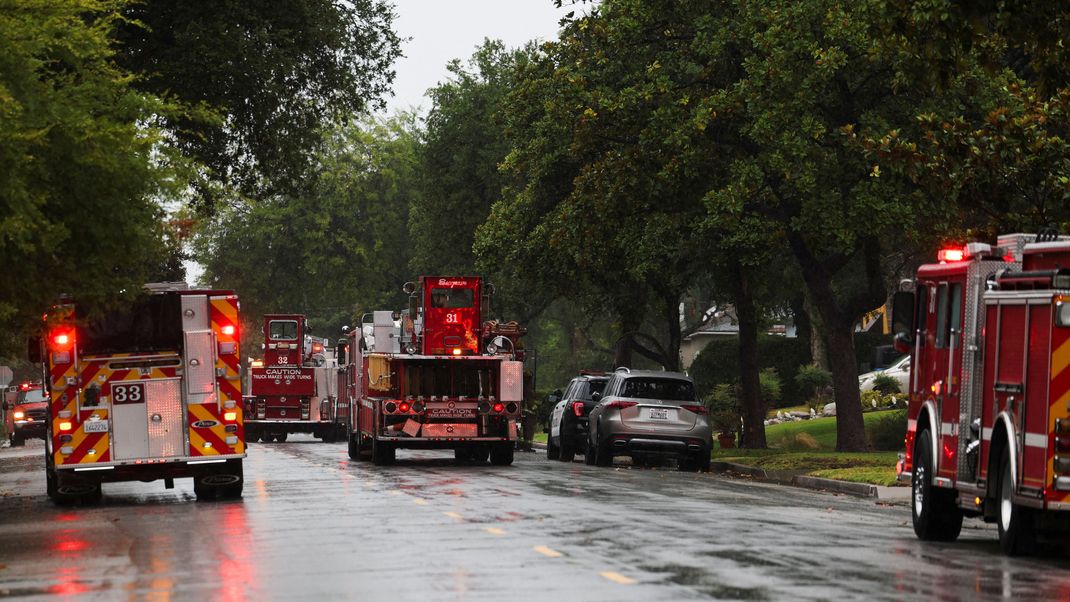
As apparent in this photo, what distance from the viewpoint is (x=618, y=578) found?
1242 centimetres

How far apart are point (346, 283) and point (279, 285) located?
164 inches

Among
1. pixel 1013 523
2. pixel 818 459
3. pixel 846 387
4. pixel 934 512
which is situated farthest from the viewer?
pixel 846 387

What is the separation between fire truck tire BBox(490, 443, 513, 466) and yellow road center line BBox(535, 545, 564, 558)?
1796 centimetres

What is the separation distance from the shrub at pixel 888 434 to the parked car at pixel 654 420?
6.97 metres

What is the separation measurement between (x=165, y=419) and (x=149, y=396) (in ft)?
1.23

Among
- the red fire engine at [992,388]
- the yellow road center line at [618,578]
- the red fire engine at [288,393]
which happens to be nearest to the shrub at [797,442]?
the red fire engine at [288,393]

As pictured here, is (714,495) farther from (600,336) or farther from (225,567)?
(600,336)

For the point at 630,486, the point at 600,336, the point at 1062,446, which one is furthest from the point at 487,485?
the point at 600,336

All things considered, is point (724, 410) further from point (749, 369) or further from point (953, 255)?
point (953, 255)

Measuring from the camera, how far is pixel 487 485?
24938 mm

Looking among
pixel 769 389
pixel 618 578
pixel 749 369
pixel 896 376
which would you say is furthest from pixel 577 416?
pixel 618 578

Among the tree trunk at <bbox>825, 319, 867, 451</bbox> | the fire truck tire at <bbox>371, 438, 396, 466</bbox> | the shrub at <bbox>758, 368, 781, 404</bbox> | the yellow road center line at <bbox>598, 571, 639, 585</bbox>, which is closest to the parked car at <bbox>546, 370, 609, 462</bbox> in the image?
the tree trunk at <bbox>825, 319, 867, 451</bbox>

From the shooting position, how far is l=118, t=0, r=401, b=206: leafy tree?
94.4 ft

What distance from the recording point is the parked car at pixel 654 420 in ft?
104
